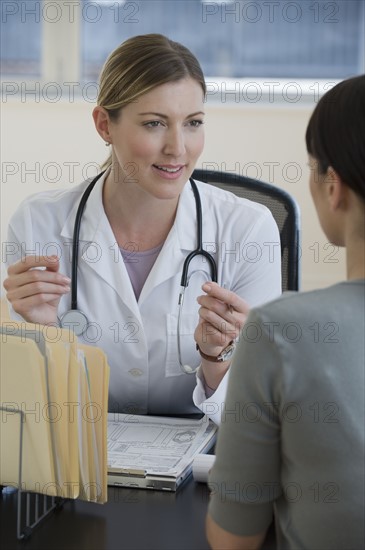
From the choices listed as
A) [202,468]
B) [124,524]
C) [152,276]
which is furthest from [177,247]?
[124,524]

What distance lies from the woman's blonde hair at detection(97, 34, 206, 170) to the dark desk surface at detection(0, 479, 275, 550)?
819mm

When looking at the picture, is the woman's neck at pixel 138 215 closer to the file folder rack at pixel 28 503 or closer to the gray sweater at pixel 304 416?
the file folder rack at pixel 28 503

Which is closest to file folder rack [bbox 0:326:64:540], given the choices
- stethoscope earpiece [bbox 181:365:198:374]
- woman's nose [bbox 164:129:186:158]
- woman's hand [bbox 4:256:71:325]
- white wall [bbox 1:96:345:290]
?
woman's hand [bbox 4:256:71:325]

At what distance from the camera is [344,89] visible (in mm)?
803

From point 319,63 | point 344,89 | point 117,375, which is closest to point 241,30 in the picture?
point 319,63

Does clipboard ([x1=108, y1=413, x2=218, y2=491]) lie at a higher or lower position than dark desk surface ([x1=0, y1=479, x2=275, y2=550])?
higher

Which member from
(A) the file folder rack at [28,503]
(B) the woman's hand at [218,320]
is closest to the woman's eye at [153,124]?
(B) the woman's hand at [218,320]

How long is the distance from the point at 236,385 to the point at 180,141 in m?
0.87

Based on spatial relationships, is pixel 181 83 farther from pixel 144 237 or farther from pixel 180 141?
pixel 144 237

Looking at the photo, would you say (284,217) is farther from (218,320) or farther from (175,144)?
(218,320)

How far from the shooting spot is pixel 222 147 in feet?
13.5

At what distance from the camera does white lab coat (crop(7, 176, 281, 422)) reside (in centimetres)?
159

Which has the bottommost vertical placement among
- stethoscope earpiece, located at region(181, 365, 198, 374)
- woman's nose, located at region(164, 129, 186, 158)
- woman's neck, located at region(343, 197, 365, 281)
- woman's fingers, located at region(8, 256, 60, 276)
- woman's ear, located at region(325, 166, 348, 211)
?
stethoscope earpiece, located at region(181, 365, 198, 374)

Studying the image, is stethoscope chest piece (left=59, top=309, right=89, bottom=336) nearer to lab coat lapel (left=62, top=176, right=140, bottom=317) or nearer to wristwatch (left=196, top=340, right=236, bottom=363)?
lab coat lapel (left=62, top=176, right=140, bottom=317)
